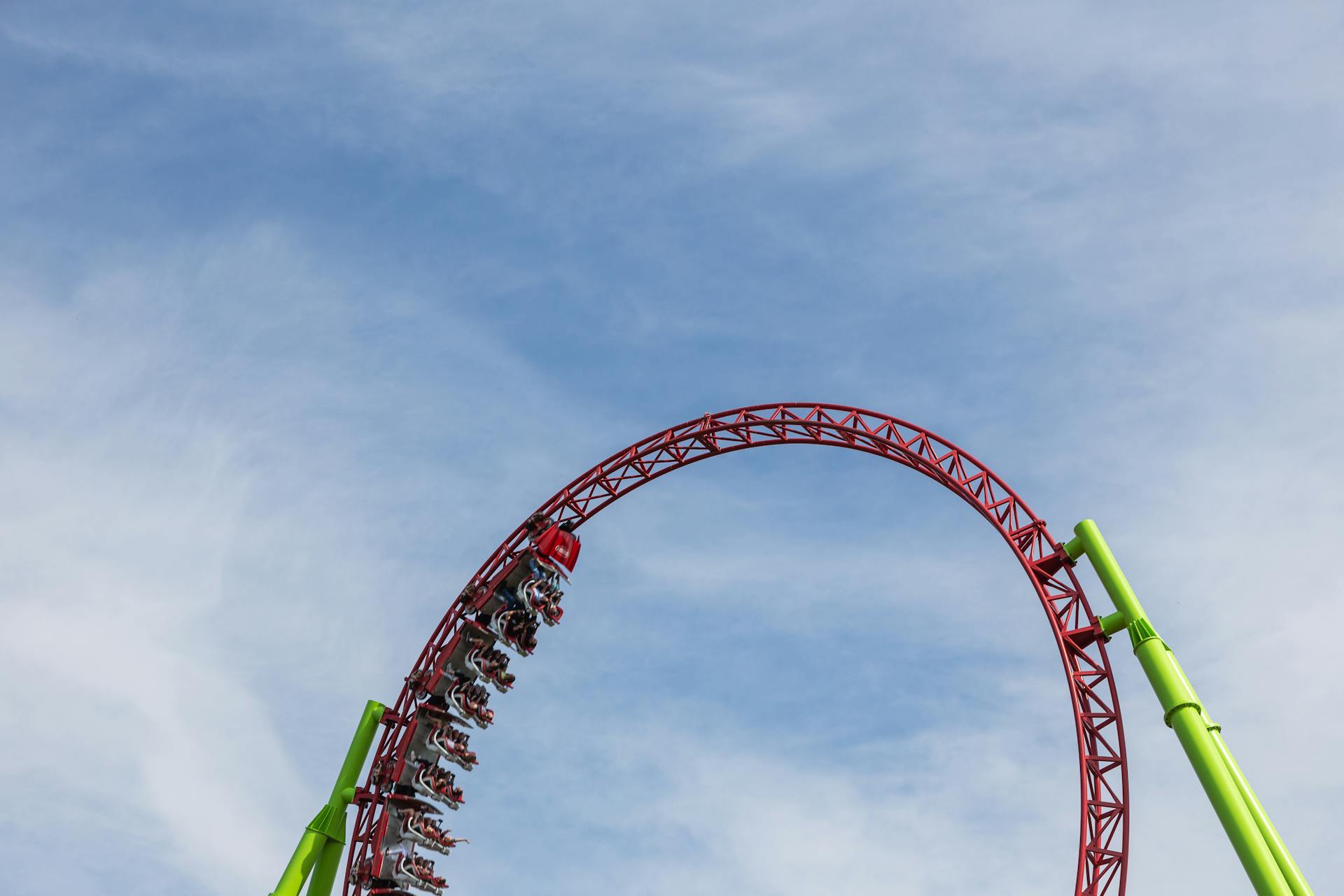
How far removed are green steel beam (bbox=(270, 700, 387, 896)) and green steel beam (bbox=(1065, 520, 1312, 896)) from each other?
15180 mm

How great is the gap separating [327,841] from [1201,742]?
57.0ft

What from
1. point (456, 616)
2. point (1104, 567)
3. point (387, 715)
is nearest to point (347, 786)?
point (387, 715)

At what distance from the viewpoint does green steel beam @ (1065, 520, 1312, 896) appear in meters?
16.8

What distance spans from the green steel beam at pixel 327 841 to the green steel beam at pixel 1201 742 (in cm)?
1518

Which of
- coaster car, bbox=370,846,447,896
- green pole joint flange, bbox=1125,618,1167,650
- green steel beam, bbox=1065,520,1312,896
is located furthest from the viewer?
coaster car, bbox=370,846,447,896

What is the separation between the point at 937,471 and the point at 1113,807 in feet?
23.4

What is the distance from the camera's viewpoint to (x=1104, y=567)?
68.0 feet

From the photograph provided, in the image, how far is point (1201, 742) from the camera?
715 inches

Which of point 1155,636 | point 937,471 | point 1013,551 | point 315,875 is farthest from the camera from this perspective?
point 315,875

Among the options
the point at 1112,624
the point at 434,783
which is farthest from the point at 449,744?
the point at 1112,624

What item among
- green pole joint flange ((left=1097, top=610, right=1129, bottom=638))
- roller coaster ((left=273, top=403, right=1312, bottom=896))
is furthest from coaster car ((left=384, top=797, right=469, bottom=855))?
green pole joint flange ((left=1097, top=610, right=1129, bottom=638))

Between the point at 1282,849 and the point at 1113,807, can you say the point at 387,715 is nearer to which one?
the point at 1113,807

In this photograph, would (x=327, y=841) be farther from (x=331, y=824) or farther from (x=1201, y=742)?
(x=1201, y=742)

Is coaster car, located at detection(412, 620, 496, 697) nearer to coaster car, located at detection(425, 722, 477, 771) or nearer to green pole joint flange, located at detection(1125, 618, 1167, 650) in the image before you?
coaster car, located at detection(425, 722, 477, 771)
